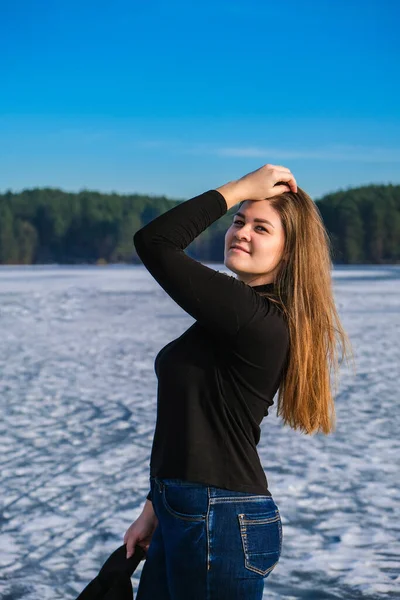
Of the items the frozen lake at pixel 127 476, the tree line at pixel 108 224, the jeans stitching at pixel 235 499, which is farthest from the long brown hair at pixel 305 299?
the tree line at pixel 108 224

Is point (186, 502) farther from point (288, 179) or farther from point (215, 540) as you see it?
point (288, 179)

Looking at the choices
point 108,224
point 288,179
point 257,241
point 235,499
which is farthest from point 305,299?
point 108,224

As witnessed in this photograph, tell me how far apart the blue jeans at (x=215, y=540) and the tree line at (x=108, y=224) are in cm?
4671

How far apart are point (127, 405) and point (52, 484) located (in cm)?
197

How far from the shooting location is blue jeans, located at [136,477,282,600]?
1528mm

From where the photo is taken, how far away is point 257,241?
67.0 inches

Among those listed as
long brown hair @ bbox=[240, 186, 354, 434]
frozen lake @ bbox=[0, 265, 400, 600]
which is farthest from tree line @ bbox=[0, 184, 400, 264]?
long brown hair @ bbox=[240, 186, 354, 434]

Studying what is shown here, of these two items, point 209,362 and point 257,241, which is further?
point 257,241

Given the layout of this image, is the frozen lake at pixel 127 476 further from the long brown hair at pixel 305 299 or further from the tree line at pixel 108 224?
the tree line at pixel 108 224

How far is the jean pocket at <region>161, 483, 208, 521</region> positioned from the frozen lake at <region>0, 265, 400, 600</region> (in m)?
1.47

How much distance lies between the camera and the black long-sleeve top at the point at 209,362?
1538mm

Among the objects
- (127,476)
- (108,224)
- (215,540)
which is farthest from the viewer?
(108,224)

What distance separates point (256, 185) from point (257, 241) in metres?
0.13

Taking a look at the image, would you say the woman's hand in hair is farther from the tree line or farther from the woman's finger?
the tree line
